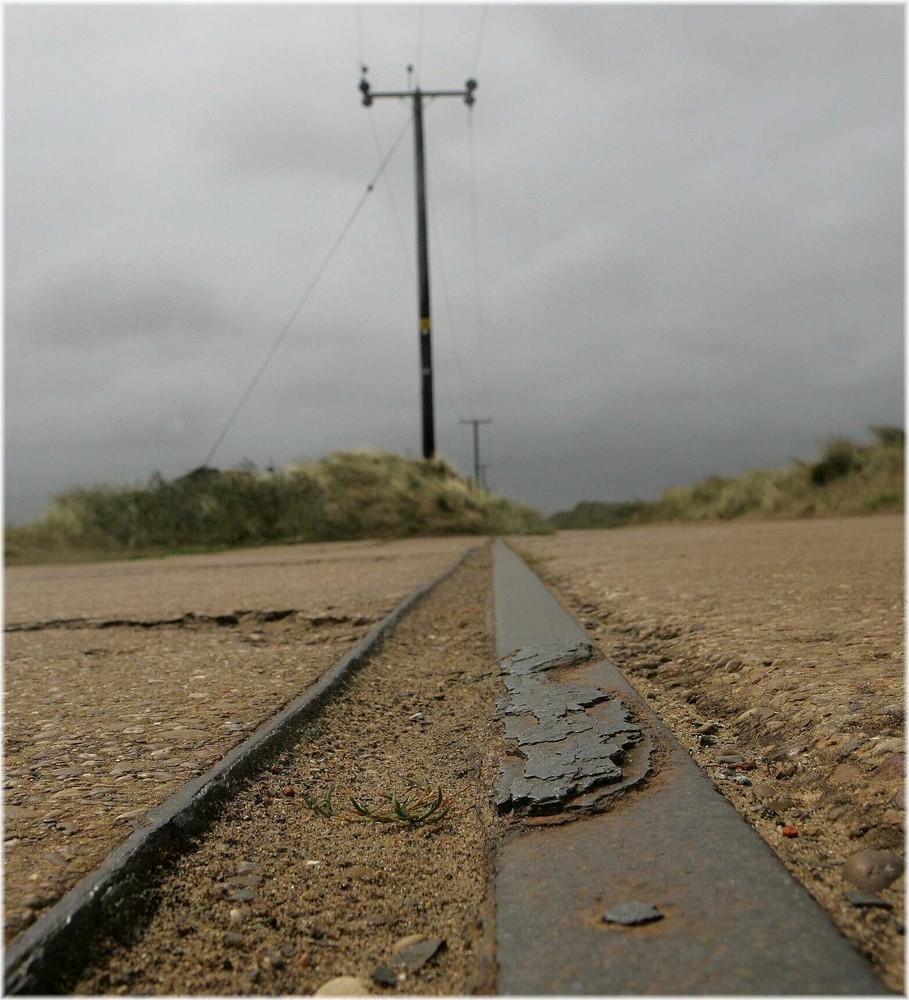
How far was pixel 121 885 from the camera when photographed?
2.77 ft

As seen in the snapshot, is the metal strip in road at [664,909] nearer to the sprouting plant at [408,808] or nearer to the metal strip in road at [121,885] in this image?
the sprouting plant at [408,808]

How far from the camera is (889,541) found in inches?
205

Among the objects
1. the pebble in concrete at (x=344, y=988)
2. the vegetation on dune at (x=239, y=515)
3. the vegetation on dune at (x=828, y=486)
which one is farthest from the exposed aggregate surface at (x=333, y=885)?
the vegetation on dune at (x=828, y=486)

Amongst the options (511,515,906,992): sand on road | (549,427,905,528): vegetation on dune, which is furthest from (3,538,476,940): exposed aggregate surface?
(549,427,905,528): vegetation on dune

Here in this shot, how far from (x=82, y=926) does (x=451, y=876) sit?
386 mm

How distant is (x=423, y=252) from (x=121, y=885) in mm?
15765

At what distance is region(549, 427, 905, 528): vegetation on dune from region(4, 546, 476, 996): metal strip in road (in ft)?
39.6

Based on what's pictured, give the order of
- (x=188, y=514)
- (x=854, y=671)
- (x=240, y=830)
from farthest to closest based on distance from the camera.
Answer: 1. (x=188, y=514)
2. (x=854, y=671)
3. (x=240, y=830)

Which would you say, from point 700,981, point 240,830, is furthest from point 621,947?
point 240,830

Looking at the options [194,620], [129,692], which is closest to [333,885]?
[129,692]

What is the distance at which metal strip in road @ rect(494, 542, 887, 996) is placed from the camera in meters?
0.65

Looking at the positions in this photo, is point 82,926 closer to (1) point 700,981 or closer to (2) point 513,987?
(2) point 513,987

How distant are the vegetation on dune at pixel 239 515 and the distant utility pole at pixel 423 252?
326cm

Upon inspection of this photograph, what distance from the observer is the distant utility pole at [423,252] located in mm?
15094
